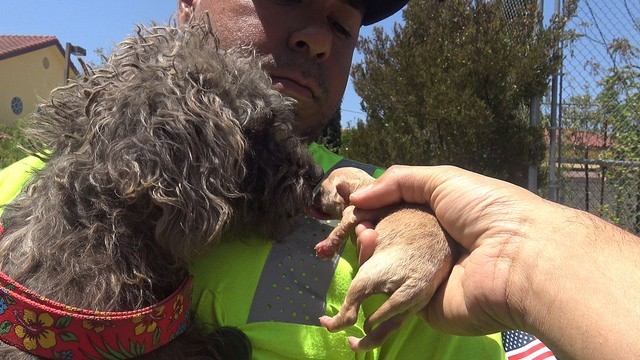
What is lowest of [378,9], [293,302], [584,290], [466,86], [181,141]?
[293,302]

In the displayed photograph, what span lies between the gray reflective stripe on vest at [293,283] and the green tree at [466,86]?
7122 mm

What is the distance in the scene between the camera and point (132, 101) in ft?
6.75

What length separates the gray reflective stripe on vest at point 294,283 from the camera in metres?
2.04

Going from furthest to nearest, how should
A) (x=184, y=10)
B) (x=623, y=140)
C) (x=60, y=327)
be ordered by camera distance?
(x=623, y=140) < (x=184, y=10) < (x=60, y=327)

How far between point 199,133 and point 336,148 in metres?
7.85

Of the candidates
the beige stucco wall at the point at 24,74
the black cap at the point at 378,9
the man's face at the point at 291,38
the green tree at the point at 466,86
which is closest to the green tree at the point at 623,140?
the green tree at the point at 466,86

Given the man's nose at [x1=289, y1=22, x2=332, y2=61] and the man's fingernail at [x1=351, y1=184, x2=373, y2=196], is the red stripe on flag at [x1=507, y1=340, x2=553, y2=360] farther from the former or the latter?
the man's nose at [x1=289, y1=22, x2=332, y2=61]

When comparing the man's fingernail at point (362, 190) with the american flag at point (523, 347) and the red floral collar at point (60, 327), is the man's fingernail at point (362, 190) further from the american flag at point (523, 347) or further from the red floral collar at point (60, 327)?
the american flag at point (523, 347)

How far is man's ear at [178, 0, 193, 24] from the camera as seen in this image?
120 inches

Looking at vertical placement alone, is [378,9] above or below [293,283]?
above

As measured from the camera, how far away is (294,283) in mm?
2088

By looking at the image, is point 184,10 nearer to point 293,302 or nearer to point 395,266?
point 293,302

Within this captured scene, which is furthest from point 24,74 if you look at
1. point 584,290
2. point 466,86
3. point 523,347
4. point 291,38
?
point 584,290

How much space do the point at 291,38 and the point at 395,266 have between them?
4.50 feet
